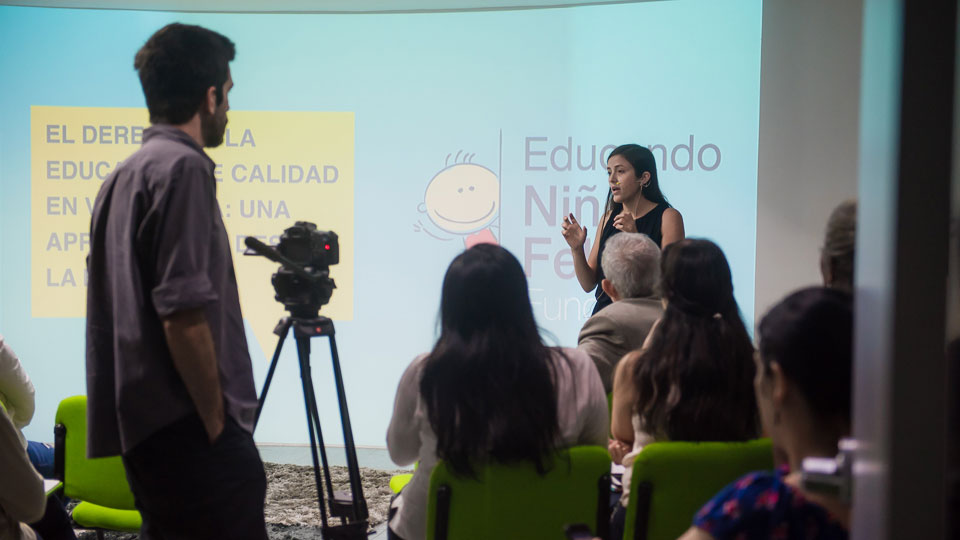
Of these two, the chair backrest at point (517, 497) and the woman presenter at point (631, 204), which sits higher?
the woman presenter at point (631, 204)

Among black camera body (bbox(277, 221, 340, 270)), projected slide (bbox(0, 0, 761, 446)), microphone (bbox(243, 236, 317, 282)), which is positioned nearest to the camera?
microphone (bbox(243, 236, 317, 282))

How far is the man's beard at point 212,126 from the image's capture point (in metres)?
1.71

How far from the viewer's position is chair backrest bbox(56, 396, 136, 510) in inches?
97.3

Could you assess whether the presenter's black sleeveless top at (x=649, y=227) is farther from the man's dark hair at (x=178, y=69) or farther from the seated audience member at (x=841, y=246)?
the man's dark hair at (x=178, y=69)

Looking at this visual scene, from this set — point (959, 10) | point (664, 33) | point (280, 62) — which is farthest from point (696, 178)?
point (959, 10)

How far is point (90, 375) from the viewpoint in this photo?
1.63 m

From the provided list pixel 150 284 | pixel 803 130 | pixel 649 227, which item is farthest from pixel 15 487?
pixel 803 130

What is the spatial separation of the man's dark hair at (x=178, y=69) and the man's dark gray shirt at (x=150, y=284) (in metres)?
0.06

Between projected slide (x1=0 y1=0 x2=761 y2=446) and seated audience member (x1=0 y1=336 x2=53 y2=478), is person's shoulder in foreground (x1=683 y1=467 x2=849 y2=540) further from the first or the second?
projected slide (x1=0 y1=0 x2=761 y2=446)

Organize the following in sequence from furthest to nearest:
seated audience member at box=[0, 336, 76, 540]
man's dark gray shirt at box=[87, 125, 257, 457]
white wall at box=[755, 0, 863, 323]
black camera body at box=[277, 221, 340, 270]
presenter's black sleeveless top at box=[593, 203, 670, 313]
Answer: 1. white wall at box=[755, 0, 863, 323]
2. presenter's black sleeveless top at box=[593, 203, 670, 313]
3. seated audience member at box=[0, 336, 76, 540]
4. black camera body at box=[277, 221, 340, 270]
5. man's dark gray shirt at box=[87, 125, 257, 457]

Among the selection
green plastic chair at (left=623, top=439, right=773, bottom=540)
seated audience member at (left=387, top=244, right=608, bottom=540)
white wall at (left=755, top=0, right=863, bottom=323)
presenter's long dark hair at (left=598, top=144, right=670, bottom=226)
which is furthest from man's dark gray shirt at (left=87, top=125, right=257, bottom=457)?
white wall at (left=755, top=0, right=863, bottom=323)

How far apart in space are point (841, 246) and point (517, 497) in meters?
0.90

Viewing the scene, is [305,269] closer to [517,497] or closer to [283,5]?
[517,497]

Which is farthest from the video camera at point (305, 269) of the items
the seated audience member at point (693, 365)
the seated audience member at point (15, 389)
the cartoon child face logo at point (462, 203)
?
the cartoon child face logo at point (462, 203)
